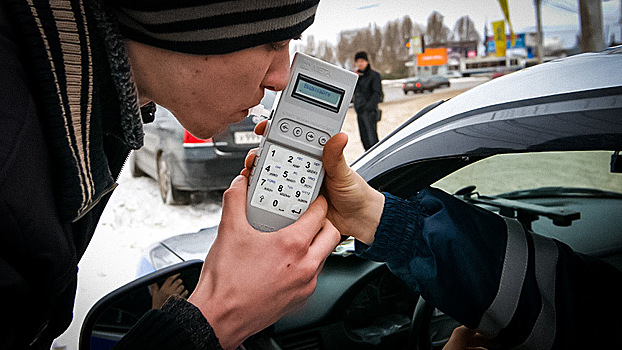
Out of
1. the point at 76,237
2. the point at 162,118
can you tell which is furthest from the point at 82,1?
the point at 162,118

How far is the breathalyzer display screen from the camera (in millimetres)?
934

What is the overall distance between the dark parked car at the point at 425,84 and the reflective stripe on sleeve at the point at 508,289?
8888 millimetres

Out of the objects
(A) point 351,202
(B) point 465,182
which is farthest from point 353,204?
(B) point 465,182

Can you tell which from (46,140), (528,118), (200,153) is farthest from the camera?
(200,153)

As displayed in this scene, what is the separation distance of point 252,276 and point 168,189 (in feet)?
13.7

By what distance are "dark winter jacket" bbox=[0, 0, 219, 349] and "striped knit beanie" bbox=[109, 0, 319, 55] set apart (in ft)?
0.11

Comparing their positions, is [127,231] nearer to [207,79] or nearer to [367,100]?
[367,100]

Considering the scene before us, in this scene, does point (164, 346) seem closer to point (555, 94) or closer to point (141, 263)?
point (555, 94)

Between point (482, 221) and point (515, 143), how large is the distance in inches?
8.2

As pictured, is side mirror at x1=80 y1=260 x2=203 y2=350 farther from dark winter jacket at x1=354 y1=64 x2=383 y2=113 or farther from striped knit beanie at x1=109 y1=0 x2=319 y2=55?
dark winter jacket at x1=354 y1=64 x2=383 y2=113

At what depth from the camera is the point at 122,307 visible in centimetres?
121

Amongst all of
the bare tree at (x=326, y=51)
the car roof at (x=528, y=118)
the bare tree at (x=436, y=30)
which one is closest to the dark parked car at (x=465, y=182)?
the car roof at (x=528, y=118)

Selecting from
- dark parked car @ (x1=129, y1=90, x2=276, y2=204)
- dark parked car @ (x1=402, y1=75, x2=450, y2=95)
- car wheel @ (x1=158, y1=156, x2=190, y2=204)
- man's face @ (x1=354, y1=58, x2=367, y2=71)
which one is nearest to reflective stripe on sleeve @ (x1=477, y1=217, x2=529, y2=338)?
dark parked car @ (x1=129, y1=90, x2=276, y2=204)

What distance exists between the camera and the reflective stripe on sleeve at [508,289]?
920mm
